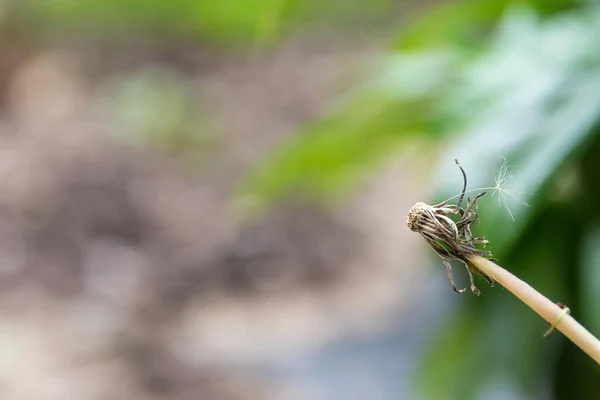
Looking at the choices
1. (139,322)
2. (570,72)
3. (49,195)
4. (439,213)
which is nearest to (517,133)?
(570,72)

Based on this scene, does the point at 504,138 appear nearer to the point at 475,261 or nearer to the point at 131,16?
the point at 475,261

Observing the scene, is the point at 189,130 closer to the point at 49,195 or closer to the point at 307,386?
the point at 49,195

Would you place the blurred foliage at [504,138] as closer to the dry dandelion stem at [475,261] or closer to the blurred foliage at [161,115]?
the dry dandelion stem at [475,261]

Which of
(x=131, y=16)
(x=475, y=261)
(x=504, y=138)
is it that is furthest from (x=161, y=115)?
(x=475, y=261)

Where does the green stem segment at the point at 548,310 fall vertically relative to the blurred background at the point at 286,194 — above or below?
below

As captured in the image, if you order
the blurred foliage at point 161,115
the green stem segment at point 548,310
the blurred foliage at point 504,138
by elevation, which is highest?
the blurred foliage at point 161,115

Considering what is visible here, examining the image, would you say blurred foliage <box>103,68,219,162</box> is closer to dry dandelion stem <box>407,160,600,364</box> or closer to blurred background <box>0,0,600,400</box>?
blurred background <box>0,0,600,400</box>

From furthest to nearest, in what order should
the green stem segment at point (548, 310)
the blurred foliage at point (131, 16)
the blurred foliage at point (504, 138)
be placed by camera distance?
the blurred foliage at point (131, 16), the blurred foliage at point (504, 138), the green stem segment at point (548, 310)

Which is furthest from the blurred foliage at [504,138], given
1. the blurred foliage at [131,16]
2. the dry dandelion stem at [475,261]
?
the blurred foliage at [131,16]
